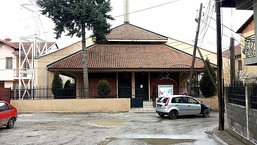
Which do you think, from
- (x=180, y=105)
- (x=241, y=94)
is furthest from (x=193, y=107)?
(x=241, y=94)

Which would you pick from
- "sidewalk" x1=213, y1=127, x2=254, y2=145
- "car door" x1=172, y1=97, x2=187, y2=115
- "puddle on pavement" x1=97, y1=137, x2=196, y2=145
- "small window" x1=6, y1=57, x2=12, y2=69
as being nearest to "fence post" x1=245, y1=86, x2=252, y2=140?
"sidewalk" x1=213, y1=127, x2=254, y2=145

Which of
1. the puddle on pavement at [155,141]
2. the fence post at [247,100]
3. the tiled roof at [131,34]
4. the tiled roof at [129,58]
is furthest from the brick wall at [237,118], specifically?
the tiled roof at [131,34]

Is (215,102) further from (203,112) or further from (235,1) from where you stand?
(235,1)

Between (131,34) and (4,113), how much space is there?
24.7m

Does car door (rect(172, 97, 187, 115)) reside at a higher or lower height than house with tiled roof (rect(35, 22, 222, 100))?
lower

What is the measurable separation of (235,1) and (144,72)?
62.3 feet

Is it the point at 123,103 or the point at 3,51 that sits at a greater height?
the point at 3,51

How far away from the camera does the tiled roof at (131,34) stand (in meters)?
35.6

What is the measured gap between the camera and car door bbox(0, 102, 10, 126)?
1402 centimetres

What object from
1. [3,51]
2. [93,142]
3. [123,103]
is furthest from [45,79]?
[93,142]

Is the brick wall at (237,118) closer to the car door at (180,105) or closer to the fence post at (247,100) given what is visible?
the fence post at (247,100)

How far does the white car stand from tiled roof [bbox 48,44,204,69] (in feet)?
34.8

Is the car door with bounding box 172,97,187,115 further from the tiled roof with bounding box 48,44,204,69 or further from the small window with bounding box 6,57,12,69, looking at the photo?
the small window with bounding box 6,57,12,69

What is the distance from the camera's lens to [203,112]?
20594 millimetres
